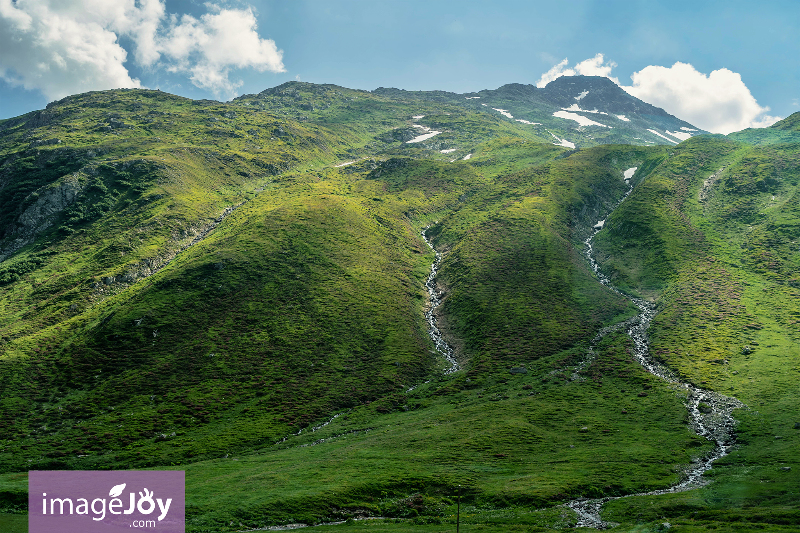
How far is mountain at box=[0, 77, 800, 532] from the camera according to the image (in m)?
54.5

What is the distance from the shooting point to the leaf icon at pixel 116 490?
163ft

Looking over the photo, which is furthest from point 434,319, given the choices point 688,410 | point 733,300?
point 733,300

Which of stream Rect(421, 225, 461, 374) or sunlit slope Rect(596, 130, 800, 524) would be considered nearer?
sunlit slope Rect(596, 130, 800, 524)

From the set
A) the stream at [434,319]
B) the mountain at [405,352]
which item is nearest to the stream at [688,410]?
the mountain at [405,352]

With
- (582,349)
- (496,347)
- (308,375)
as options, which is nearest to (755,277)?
(582,349)

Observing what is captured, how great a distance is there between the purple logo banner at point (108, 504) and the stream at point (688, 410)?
145 ft

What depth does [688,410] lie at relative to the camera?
79625 mm

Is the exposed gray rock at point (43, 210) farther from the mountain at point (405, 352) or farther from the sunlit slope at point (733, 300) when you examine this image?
the sunlit slope at point (733, 300)

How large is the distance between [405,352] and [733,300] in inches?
3757

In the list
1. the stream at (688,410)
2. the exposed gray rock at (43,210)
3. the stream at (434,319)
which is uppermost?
the exposed gray rock at (43,210)

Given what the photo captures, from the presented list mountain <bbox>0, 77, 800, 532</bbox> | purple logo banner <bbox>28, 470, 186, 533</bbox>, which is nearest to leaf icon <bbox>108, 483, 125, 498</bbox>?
purple logo banner <bbox>28, 470, 186, 533</bbox>

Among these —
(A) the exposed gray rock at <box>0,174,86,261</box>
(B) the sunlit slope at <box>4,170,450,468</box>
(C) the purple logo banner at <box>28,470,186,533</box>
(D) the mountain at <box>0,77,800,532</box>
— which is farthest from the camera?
(A) the exposed gray rock at <box>0,174,86,261</box>

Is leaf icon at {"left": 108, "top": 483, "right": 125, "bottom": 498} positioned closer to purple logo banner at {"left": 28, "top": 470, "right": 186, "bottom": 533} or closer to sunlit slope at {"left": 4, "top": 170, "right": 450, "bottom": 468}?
purple logo banner at {"left": 28, "top": 470, "right": 186, "bottom": 533}

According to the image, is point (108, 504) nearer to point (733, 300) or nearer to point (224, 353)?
point (224, 353)
